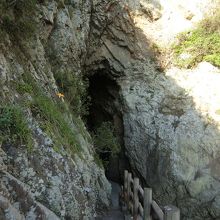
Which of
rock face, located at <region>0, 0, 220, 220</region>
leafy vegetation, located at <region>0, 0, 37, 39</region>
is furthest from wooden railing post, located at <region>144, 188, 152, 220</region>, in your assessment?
leafy vegetation, located at <region>0, 0, 37, 39</region>

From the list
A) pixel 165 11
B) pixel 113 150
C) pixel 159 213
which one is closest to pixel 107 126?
pixel 113 150

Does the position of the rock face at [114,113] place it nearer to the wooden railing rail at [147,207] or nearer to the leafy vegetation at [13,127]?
the leafy vegetation at [13,127]

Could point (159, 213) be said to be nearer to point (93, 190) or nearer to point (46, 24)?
point (93, 190)

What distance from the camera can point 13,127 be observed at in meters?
5.61

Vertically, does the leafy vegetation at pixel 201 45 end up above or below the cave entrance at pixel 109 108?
above

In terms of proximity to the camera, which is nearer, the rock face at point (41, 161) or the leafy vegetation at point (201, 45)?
the rock face at point (41, 161)

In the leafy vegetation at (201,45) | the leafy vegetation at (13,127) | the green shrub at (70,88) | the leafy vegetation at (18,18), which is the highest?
the leafy vegetation at (201,45)

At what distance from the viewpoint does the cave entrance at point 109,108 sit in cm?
1411

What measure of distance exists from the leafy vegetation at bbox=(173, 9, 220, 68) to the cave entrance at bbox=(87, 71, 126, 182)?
3004mm

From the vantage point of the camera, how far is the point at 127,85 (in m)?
13.7

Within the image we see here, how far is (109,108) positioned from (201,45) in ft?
15.6

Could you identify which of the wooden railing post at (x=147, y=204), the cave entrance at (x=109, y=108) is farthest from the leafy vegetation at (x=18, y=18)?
the cave entrance at (x=109, y=108)

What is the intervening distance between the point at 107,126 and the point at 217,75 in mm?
4713

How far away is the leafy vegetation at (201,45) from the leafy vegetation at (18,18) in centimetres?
770
